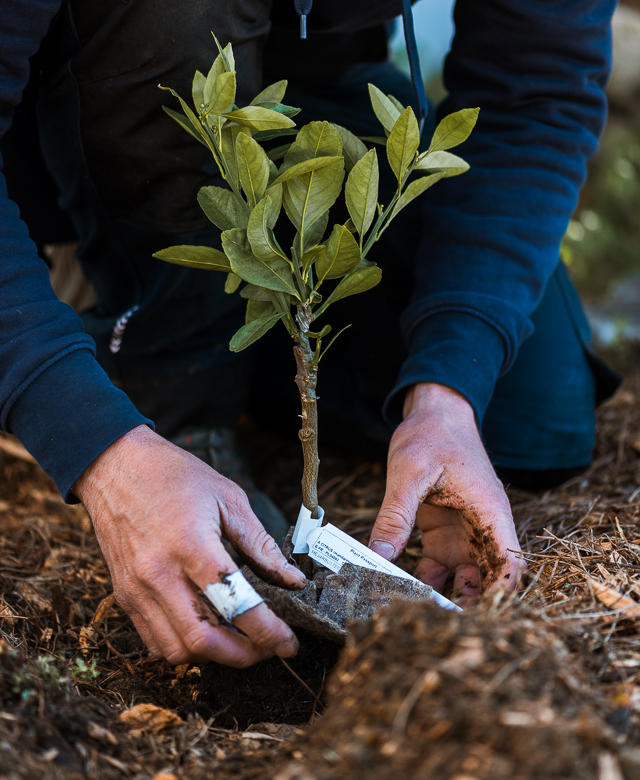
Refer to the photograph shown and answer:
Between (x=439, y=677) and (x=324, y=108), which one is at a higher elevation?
(x=324, y=108)

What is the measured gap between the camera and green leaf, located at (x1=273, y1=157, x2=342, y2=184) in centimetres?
108

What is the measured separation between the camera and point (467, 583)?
56.4 inches

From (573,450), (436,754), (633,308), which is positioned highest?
(436,754)

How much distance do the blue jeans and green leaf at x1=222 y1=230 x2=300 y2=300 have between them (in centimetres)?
60

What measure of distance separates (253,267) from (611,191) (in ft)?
17.0

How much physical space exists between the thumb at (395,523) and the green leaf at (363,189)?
0.55 m

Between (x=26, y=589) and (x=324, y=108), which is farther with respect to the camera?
(x=324, y=108)

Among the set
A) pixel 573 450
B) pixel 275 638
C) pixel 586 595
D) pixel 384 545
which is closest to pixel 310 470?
pixel 384 545

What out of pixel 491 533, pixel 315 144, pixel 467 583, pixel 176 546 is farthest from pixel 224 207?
pixel 467 583

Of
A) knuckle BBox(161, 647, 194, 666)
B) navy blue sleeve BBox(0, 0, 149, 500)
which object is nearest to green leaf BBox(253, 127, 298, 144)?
navy blue sleeve BBox(0, 0, 149, 500)

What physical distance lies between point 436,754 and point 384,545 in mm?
621

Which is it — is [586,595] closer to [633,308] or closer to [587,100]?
[587,100]

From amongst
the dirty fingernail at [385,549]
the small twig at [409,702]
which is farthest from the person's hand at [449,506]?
the small twig at [409,702]

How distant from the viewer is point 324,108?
2.12 m
